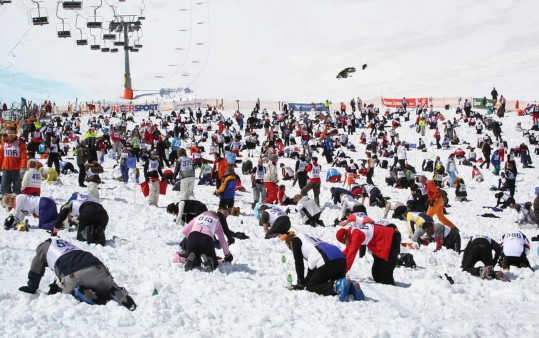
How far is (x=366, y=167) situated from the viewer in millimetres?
26219

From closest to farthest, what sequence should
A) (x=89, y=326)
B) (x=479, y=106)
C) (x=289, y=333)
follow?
(x=89, y=326) < (x=289, y=333) < (x=479, y=106)

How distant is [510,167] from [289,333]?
18645 mm

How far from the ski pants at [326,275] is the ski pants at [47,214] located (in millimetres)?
5584

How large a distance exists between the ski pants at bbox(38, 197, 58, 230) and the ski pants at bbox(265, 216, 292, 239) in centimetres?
417

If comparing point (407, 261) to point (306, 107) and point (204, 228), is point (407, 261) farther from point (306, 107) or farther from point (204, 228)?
point (306, 107)

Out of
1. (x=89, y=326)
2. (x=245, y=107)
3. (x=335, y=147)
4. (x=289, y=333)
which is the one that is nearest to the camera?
(x=89, y=326)

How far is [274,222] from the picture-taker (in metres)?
12.1

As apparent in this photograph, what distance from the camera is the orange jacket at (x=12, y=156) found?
1330 centimetres

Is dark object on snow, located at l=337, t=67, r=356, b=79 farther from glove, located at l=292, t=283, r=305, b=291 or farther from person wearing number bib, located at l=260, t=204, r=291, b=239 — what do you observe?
glove, located at l=292, t=283, r=305, b=291

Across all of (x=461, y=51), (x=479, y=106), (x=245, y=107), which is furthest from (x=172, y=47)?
(x=479, y=106)

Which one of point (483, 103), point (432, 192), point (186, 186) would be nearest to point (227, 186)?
point (186, 186)

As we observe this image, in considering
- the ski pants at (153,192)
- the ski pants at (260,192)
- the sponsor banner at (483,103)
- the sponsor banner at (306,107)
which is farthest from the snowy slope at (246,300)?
the sponsor banner at (306,107)

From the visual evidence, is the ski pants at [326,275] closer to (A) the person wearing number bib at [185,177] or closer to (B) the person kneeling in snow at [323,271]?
(B) the person kneeling in snow at [323,271]

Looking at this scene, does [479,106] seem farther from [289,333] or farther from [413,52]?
[413,52]
